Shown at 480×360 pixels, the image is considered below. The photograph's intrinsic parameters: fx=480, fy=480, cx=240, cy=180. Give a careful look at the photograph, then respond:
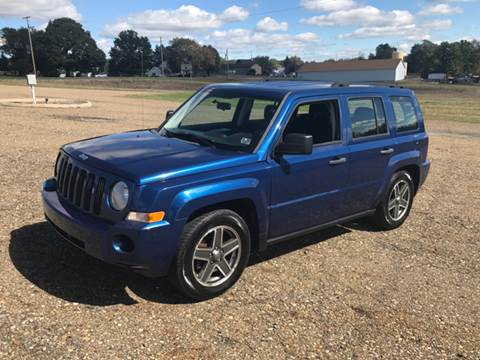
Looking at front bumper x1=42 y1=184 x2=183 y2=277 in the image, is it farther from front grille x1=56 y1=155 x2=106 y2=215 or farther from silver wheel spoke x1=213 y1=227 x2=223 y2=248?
silver wheel spoke x1=213 y1=227 x2=223 y2=248

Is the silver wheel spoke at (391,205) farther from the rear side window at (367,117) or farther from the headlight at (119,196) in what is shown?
the headlight at (119,196)

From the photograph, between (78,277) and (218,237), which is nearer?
(218,237)

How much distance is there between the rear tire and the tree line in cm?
11933

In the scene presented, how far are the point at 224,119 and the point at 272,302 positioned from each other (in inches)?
77.2

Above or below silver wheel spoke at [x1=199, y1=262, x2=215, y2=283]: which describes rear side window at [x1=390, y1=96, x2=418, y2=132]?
above

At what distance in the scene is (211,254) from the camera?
4039mm

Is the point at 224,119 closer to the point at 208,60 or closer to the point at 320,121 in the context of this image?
the point at 320,121

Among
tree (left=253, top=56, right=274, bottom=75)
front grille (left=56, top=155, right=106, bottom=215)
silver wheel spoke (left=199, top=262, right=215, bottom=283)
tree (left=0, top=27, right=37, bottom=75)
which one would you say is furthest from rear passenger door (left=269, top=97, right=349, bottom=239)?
tree (left=253, top=56, right=274, bottom=75)

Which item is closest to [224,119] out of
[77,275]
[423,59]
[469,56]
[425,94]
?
[77,275]

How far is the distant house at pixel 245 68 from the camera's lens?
502 feet

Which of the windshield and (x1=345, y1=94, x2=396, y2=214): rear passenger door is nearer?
the windshield

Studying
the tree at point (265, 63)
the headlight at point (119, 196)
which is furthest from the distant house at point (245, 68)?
the headlight at point (119, 196)

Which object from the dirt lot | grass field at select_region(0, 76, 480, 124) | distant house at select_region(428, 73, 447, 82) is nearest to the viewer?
the dirt lot

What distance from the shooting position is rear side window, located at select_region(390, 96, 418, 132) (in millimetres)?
5867
